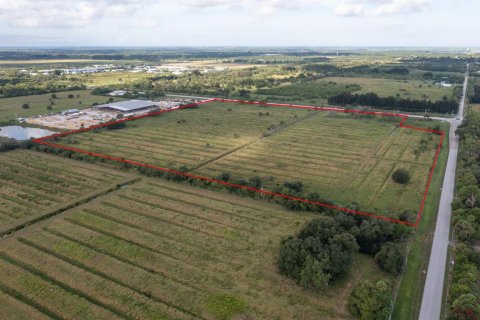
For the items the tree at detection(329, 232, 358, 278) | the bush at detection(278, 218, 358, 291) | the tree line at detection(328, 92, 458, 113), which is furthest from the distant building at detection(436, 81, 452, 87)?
the tree at detection(329, 232, 358, 278)

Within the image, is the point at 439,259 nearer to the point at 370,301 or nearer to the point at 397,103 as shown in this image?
the point at 370,301

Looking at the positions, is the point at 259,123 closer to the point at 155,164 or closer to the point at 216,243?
the point at 155,164

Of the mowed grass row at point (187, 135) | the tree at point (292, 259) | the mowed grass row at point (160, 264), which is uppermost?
the mowed grass row at point (187, 135)

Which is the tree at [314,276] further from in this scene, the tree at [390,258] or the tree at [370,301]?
the tree at [390,258]

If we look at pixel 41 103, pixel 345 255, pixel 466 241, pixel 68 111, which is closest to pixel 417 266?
pixel 466 241

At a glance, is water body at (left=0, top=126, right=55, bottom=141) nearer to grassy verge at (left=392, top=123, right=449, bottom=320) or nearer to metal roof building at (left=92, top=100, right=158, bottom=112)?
metal roof building at (left=92, top=100, right=158, bottom=112)

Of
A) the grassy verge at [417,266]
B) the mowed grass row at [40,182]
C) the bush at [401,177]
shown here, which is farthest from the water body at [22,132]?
the grassy verge at [417,266]
